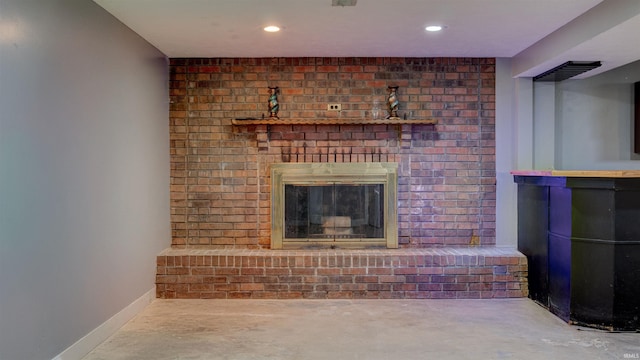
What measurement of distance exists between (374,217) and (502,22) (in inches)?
85.2

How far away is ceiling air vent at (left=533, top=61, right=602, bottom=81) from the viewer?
4.09 meters

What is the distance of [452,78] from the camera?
481 cm

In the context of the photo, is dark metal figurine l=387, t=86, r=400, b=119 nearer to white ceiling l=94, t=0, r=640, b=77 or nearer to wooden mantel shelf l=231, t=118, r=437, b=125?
wooden mantel shelf l=231, t=118, r=437, b=125

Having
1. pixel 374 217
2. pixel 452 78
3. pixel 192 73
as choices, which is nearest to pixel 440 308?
pixel 374 217

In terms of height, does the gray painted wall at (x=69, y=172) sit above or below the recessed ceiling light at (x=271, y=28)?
below

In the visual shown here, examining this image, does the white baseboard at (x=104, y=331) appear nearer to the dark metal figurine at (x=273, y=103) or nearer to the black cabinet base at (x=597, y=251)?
the dark metal figurine at (x=273, y=103)

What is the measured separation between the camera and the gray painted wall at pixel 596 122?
474 cm

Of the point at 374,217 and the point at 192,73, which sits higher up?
the point at 192,73

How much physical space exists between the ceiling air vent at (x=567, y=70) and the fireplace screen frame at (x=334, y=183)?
1666mm

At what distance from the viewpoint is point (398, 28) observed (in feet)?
12.3

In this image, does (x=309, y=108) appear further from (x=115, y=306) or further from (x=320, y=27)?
(x=115, y=306)

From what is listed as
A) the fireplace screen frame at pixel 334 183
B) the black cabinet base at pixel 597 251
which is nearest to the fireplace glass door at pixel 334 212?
the fireplace screen frame at pixel 334 183

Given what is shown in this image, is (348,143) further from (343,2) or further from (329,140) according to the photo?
(343,2)

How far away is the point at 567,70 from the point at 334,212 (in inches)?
100
